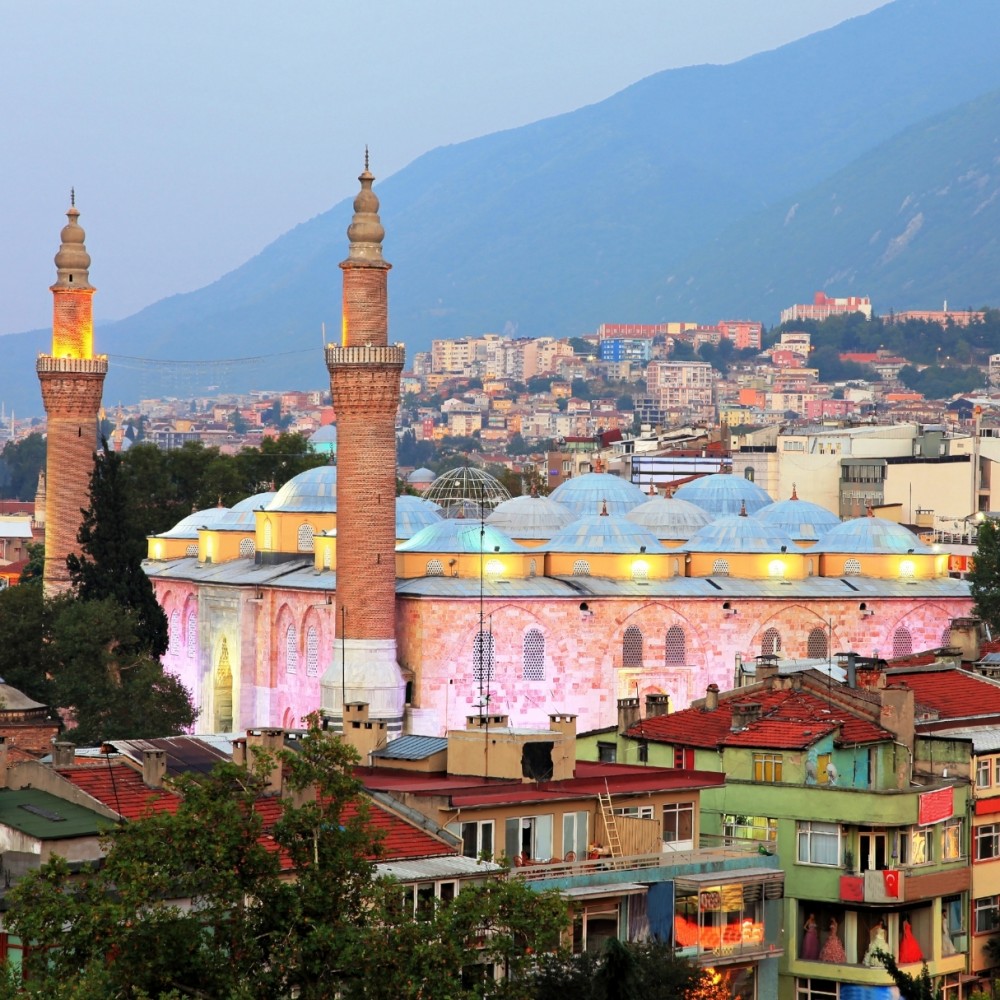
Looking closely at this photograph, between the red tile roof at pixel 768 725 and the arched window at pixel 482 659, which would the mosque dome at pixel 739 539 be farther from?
the red tile roof at pixel 768 725

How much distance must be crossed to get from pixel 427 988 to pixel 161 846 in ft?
7.04

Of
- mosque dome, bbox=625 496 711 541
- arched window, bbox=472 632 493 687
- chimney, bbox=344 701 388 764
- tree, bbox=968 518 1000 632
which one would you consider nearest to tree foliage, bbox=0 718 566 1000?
chimney, bbox=344 701 388 764

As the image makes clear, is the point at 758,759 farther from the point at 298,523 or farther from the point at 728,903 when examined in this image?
the point at 298,523

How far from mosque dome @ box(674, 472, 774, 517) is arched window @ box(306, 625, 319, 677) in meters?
13.0

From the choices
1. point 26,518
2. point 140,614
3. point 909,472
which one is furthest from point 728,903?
point 26,518

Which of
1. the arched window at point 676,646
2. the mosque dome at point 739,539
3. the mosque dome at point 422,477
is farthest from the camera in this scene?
the mosque dome at point 422,477

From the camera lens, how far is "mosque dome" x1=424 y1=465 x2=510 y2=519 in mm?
59469

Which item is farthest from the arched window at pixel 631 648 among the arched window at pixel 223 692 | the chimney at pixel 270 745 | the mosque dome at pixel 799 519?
the chimney at pixel 270 745

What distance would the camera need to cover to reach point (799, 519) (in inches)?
2200

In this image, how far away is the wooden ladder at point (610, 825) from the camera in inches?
942

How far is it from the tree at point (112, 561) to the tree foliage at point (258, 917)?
31.1 metres

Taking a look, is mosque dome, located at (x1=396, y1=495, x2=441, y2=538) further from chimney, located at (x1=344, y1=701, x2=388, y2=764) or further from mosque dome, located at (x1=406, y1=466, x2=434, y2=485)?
mosque dome, located at (x1=406, y1=466, x2=434, y2=485)

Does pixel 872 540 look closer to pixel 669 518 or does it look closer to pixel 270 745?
pixel 669 518

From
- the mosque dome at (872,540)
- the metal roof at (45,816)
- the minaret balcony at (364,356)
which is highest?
the minaret balcony at (364,356)
